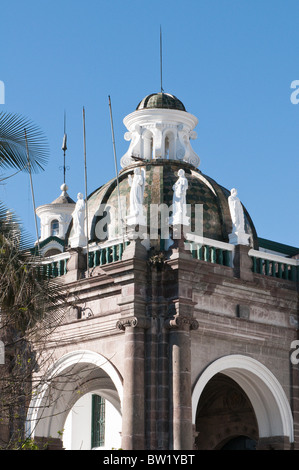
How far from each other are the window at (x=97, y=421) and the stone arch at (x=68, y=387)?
387 cm

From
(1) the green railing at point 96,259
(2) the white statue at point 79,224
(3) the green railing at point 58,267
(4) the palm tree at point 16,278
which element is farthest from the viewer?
(3) the green railing at point 58,267

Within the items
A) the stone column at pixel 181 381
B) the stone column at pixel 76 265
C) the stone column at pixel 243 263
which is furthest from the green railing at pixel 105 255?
the stone column at pixel 243 263

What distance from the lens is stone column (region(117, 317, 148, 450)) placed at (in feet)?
84.7

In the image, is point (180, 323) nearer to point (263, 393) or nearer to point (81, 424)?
point (263, 393)

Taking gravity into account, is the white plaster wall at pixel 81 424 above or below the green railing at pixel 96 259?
below

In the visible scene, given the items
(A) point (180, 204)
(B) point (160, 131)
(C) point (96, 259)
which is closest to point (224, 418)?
(C) point (96, 259)

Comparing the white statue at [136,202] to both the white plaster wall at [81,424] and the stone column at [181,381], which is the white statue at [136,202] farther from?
the white plaster wall at [81,424]

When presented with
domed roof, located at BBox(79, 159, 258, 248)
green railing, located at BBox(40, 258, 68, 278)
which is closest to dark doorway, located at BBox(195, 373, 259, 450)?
domed roof, located at BBox(79, 159, 258, 248)

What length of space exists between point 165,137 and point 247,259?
5.14 meters

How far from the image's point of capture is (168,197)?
29.7m

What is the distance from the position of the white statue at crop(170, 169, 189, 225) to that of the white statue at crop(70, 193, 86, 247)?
3.04 m

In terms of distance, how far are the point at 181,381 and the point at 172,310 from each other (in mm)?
1828

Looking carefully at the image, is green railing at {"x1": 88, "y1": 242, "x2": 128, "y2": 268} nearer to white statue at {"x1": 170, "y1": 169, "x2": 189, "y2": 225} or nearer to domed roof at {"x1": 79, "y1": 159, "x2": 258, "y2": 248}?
domed roof at {"x1": 79, "y1": 159, "x2": 258, "y2": 248}

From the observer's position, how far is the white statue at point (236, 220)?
2900cm
